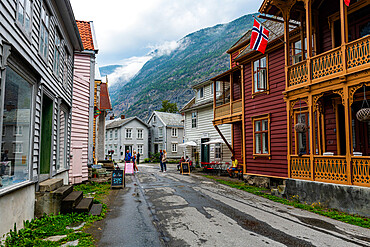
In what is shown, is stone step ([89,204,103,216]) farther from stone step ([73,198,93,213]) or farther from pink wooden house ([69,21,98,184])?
pink wooden house ([69,21,98,184])

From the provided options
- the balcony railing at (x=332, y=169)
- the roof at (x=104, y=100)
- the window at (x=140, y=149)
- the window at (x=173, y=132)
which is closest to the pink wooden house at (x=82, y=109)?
the balcony railing at (x=332, y=169)

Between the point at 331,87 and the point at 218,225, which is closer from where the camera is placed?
the point at 218,225

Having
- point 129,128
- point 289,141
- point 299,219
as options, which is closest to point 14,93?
point 299,219

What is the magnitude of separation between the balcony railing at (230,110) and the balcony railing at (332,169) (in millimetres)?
6150

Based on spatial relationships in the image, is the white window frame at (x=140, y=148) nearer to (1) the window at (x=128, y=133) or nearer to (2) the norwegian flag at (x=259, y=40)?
(1) the window at (x=128, y=133)

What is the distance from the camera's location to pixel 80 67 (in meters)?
14.1

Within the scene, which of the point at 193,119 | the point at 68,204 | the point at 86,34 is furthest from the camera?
the point at 193,119

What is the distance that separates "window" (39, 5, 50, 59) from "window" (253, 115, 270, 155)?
1004cm

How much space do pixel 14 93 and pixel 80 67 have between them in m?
8.75

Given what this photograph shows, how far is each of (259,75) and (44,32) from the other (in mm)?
10292

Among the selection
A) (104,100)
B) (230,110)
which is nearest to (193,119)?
(104,100)

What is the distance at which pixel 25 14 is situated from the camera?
6168 millimetres

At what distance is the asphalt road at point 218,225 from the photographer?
224 inches

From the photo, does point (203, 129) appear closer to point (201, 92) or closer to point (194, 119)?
point (194, 119)
